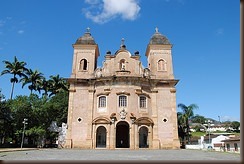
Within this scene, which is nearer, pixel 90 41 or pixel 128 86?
pixel 128 86

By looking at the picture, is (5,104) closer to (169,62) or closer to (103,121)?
(103,121)

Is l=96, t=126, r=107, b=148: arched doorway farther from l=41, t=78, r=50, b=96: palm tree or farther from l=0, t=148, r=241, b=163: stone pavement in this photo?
l=41, t=78, r=50, b=96: palm tree

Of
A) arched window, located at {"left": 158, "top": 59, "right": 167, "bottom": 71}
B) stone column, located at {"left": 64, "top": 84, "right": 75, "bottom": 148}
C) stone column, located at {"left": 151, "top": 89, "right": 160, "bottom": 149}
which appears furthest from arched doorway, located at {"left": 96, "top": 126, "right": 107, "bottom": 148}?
arched window, located at {"left": 158, "top": 59, "right": 167, "bottom": 71}

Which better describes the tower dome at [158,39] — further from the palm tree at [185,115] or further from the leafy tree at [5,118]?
the leafy tree at [5,118]

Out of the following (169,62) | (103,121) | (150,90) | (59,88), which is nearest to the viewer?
(103,121)

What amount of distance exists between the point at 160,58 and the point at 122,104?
952 cm

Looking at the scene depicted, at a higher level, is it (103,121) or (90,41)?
(90,41)

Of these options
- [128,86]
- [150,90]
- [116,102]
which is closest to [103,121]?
[116,102]

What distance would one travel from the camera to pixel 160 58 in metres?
36.2

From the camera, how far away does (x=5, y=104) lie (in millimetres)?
35406

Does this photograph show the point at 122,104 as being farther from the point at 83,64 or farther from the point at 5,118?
the point at 5,118

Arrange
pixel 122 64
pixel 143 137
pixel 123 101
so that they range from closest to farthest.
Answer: pixel 123 101 → pixel 143 137 → pixel 122 64

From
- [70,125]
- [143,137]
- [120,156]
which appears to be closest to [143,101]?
[143,137]

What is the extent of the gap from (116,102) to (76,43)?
37.5ft
